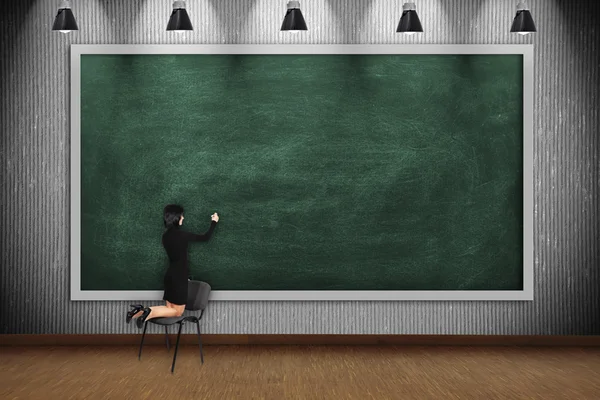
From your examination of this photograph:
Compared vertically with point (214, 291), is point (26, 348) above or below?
below

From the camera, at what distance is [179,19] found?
568 centimetres

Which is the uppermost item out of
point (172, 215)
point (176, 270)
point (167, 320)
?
point (172, 215)

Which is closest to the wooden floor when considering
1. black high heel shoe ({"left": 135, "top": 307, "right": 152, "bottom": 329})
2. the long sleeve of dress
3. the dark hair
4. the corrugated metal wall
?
the corrugated metal wall

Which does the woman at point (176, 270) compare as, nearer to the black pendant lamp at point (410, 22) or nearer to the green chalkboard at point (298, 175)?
the green chalkboard at point (298, 175)

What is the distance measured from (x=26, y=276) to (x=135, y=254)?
3.48ft

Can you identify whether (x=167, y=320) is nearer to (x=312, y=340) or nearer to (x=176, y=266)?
(x=176, y=266)

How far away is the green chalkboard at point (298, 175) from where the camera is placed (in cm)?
611

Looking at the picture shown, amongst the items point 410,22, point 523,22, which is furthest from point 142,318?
point 523,22

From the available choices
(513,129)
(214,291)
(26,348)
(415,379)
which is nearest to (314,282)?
(214,291)

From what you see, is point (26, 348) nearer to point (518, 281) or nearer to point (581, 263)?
point (518, 281)

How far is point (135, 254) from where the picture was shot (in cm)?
611

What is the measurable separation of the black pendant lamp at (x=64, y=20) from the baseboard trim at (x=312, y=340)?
2824 millimetres

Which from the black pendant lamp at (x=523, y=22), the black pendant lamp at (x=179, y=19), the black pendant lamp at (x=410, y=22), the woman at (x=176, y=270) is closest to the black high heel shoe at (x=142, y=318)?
the woman at (x=176, y=270)

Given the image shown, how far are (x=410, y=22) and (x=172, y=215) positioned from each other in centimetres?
270
